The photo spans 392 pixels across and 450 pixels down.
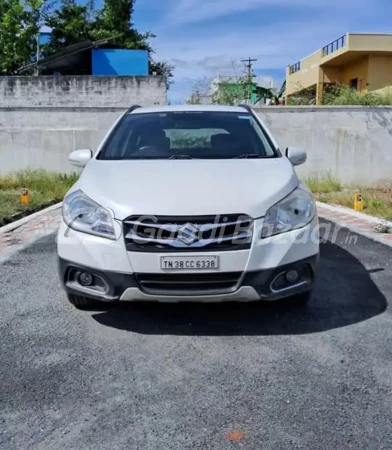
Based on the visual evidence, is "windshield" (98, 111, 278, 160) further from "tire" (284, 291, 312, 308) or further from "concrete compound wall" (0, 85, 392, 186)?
"concrete compound wall" (0, 85, 392, 186)

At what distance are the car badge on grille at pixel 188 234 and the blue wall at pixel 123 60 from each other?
59.8 feet

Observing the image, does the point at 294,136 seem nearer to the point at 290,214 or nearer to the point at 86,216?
the point at 290,214

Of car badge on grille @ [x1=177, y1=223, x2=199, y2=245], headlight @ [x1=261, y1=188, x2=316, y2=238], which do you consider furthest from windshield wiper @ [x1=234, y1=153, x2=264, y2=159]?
car badge on grille @ [x1=177, y1=223, x2=199, y2=245]

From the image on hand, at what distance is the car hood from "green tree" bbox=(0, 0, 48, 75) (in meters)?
19.2

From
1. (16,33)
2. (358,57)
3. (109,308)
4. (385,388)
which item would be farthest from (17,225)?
(358,57)

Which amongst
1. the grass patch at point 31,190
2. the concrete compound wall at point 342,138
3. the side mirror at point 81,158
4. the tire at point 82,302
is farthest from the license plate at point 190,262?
the concrete compound wall at point 342,138

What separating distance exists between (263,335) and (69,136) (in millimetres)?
8998

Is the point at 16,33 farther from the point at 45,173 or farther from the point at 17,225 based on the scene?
the point at 17,225

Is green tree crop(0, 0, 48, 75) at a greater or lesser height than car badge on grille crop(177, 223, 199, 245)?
greater

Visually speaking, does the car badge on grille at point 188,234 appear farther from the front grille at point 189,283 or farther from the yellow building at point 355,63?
the yellow building at point 355,63

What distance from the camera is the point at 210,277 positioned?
2.96m

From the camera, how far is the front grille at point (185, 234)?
2896 mm

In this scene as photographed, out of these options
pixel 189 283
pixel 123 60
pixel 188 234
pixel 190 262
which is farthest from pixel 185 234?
pixel 123 60

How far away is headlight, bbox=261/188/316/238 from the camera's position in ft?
9.86
